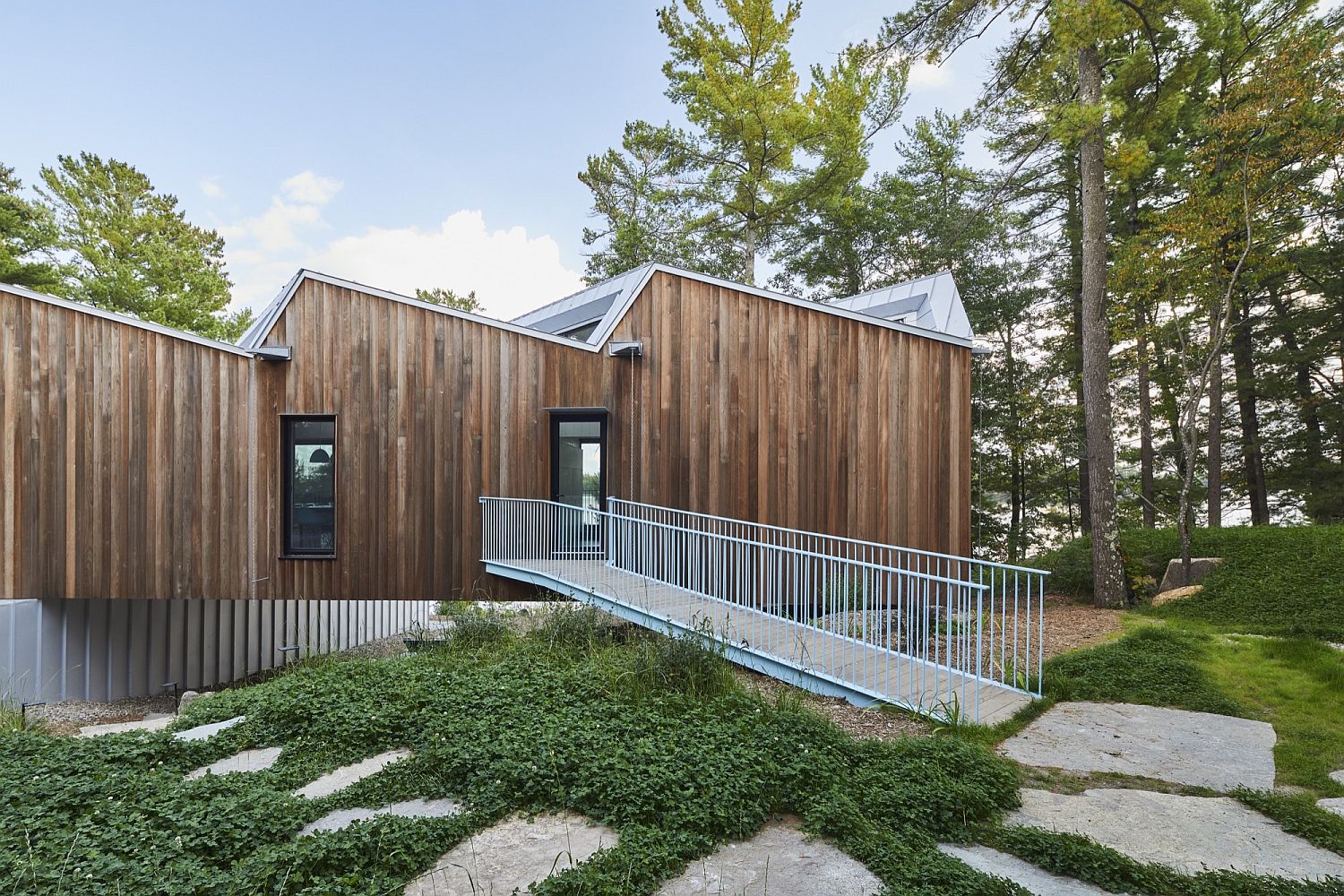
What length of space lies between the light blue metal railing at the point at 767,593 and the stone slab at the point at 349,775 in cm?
253

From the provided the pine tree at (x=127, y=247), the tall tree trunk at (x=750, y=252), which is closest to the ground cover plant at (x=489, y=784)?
the tall tree trunk at (x=750, y=252)

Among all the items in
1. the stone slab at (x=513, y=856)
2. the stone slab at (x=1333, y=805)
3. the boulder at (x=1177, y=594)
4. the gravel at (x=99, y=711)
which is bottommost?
the gravel at (x=99, y=711)

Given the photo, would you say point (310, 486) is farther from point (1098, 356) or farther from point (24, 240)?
point (24, 240)

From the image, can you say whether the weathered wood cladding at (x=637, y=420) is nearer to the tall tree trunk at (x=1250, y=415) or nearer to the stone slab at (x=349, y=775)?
the stone slab at (x=349, y=775)

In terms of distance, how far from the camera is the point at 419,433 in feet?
30.7

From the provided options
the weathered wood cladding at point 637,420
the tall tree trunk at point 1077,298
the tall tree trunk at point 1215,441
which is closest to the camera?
the weathered wood cladding at point 637,420

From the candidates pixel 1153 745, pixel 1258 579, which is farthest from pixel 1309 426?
pixel 1153 745

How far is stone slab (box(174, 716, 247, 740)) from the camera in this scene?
14.4 feet

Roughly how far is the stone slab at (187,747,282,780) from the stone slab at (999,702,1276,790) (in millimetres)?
4668

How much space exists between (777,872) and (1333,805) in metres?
3.11

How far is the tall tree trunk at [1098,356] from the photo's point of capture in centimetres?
986

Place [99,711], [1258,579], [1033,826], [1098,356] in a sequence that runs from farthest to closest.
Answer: [99,711]
[1098,356]
[1258,579]
[1033,826]

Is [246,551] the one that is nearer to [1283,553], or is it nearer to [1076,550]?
[1076,550]

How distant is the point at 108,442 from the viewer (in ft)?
29.3
